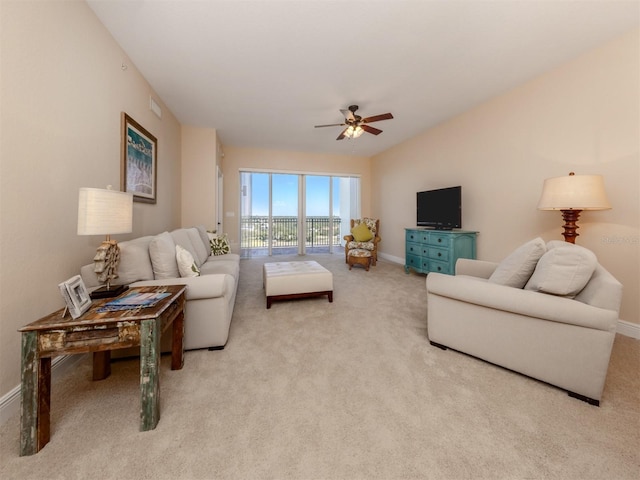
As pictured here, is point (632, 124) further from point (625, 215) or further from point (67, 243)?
point (67, 243)

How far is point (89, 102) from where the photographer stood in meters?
1.87

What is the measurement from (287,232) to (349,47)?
18.4 ft

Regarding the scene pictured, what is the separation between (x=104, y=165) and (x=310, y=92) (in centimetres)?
235

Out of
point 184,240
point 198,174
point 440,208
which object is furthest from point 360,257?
point 198,174

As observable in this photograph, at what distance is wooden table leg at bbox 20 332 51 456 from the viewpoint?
39.4 inches

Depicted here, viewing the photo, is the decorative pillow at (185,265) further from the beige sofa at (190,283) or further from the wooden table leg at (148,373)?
the wooden table leg at (148,373)

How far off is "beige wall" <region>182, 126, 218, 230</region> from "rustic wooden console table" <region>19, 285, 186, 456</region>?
134 inches

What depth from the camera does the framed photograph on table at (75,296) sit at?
112 cm

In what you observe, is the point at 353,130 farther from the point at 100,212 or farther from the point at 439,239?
the point at 100,212

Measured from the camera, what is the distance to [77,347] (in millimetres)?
1079

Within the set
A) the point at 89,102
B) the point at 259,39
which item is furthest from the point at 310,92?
the point at 89,102

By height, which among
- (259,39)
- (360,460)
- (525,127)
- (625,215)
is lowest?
(360,460)

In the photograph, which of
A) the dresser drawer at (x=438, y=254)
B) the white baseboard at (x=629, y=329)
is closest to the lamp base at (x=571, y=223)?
the white baseboard at (x=629, y=329)

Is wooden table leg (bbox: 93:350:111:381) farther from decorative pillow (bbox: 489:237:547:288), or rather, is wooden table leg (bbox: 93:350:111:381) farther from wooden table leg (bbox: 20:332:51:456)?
decorative pillow (bbox: 489:237:547:288)
